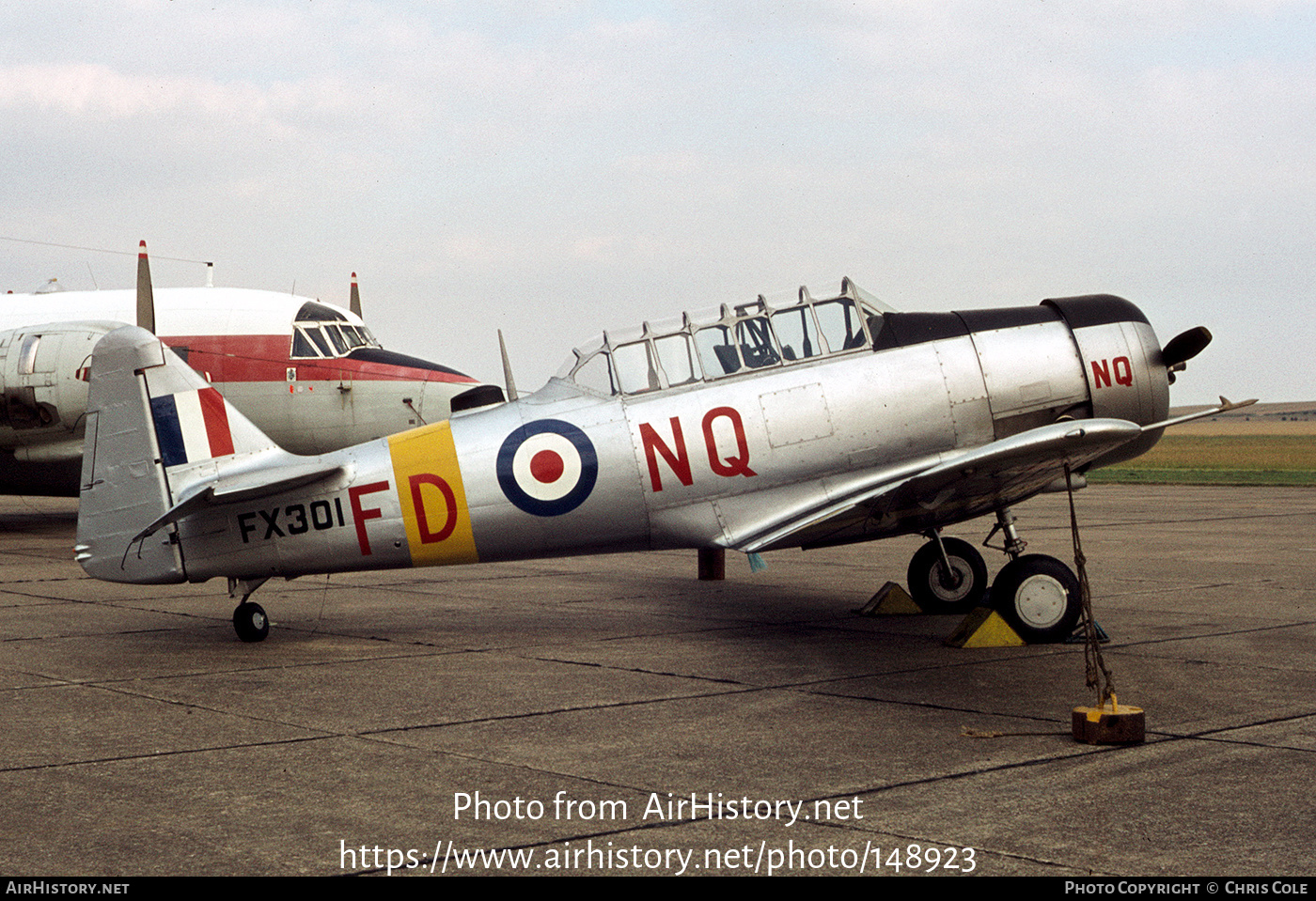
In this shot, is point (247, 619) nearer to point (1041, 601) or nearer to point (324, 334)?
point (1041, 601)

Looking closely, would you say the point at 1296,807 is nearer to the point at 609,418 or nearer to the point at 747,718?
the point at 747,718

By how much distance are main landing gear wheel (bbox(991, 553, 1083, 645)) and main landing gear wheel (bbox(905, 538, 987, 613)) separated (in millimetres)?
1820

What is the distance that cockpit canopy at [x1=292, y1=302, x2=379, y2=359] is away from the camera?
20281mm

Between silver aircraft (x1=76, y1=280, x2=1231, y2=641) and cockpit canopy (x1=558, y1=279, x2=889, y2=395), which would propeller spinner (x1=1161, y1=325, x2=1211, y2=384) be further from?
cockpit canopy (x1=558, y1=279, x2=889, y2=395)

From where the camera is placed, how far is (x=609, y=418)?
9.88m

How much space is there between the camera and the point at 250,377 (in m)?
20.1

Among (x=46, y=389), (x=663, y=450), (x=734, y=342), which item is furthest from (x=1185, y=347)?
(x=46, y=389)

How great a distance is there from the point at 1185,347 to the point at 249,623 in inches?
306

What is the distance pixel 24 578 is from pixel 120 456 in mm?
6839

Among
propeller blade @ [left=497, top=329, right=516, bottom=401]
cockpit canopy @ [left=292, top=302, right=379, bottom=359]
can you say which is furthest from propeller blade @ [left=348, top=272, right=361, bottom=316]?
propeller blade @ [left=497, top=329, right=516, bottom=401]

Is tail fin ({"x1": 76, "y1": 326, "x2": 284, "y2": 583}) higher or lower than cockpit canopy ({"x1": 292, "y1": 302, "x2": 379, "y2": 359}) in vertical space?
lower

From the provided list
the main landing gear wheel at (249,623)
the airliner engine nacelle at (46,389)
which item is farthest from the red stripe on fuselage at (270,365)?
the main landing gear wheel at (249,623)

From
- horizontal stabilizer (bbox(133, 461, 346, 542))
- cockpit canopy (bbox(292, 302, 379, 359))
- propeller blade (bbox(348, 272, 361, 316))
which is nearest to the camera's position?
horizontal stabilizer (bbox(133, 461, 346, 542))

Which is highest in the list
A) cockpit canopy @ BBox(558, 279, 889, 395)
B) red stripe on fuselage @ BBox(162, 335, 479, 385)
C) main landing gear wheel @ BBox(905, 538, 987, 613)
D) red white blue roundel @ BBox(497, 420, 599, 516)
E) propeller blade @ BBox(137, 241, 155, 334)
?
propeller blade @ BBox(137, 241, 155, 334)
